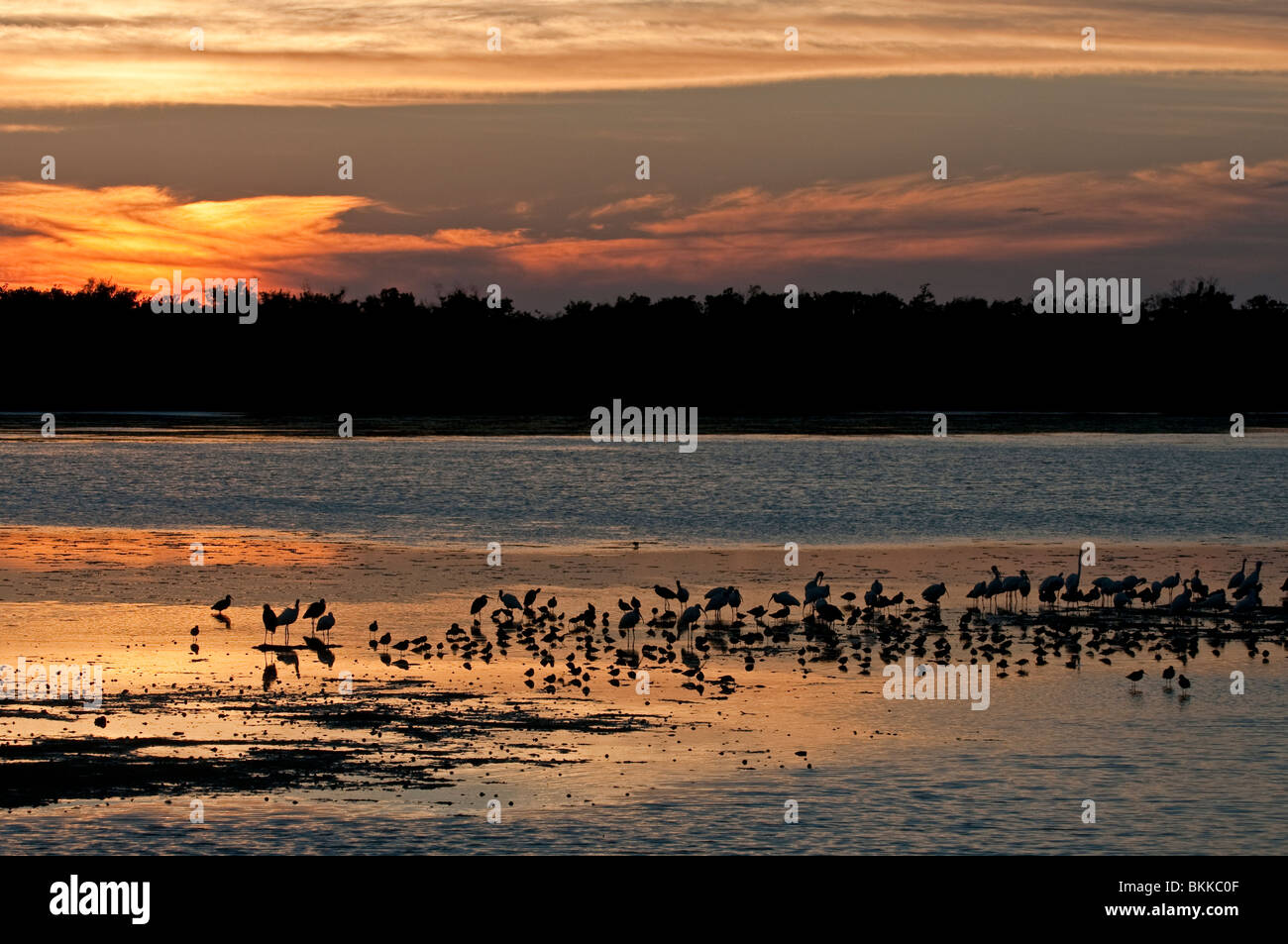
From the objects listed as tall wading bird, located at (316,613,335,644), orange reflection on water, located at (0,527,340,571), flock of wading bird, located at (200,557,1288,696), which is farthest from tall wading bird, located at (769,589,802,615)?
orange reflection on water, located at (0,527,340,571)

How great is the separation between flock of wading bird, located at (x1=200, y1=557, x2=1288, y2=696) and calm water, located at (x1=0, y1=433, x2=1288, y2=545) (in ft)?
32.4

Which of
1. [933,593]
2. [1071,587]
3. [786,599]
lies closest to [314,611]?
[786,599]

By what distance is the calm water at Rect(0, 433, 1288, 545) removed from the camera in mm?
33500

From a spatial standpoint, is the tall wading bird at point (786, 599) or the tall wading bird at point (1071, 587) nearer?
the tall wading bird at point (786, 599)

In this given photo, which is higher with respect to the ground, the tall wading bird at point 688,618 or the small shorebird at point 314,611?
the small shorebird at point 314,611

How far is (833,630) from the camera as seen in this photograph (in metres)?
18.9

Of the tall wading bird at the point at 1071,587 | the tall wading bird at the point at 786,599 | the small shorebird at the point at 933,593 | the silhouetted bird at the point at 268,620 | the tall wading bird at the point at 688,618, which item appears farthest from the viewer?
the tall wading bird at the point at 1071,587

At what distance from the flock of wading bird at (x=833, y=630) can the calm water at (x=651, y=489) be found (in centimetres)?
987

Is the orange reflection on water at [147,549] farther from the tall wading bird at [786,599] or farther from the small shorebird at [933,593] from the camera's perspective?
the small shorebird at [933,593]

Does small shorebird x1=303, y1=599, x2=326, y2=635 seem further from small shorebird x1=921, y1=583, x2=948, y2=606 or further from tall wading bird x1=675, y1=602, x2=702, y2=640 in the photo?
small shorebird x1=921, y1=583, x2=948, y2=606

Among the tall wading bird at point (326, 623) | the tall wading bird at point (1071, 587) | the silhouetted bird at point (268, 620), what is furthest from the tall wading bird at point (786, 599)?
the silhouetted bird at point (268, 620)

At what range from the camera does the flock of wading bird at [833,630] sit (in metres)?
16.6

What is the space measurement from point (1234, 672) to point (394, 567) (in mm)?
13487
